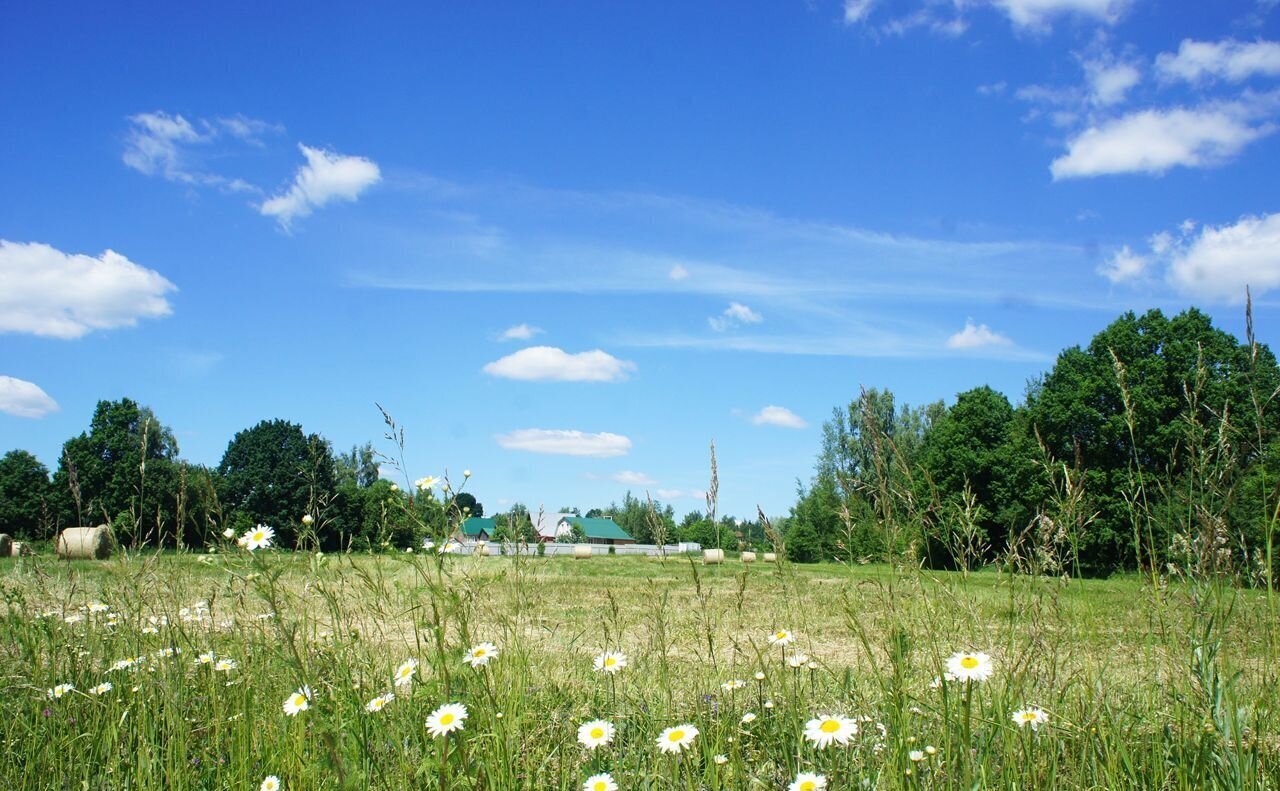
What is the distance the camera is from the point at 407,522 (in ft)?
8.18

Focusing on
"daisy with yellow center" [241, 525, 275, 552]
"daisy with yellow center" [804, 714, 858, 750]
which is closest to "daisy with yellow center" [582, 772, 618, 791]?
"daisy with yellow center" [804, 714, 858, 750]

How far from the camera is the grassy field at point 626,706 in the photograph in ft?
6.94

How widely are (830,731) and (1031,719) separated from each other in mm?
752

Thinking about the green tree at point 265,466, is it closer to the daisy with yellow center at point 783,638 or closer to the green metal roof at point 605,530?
the green metal roof at point 605,530

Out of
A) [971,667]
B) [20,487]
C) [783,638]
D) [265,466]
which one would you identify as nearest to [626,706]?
[783,638]

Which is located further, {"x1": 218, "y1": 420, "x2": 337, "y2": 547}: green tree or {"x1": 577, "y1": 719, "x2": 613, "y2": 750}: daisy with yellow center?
{"x1": 218, "y1": 420, "x2": 337, "y2": 547}: green tree

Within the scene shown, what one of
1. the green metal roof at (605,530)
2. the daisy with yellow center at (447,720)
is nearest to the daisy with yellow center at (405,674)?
the daisy with yellow center at (447,720)

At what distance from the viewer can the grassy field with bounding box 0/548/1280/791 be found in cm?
212

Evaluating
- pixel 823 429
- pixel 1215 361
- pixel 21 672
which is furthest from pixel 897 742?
pixel 823 429

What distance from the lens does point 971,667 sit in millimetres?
1928

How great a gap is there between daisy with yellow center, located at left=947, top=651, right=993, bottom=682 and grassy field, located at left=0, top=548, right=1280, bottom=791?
1.8 inches

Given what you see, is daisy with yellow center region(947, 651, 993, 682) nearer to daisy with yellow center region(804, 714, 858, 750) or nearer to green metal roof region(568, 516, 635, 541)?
daisy with yellow center region(804, 714, 858, 750)

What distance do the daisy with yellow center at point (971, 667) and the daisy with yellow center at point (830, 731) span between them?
0.98 feet

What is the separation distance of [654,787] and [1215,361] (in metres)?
34.3
